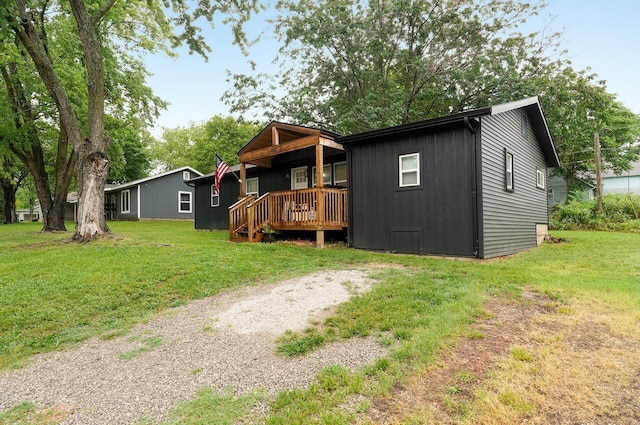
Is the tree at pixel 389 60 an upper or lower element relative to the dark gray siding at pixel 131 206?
upper

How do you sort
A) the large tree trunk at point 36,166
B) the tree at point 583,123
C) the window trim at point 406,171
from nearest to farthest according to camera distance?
the window trim at point 406,171 < the large tree trunk at point 36,166 < the tree at point 583,123

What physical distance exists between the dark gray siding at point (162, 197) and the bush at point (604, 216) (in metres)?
23.4

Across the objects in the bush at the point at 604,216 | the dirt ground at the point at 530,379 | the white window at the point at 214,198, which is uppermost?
the white window at the point at 214,198

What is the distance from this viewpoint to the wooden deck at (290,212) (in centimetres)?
965

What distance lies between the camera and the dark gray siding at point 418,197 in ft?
25.3

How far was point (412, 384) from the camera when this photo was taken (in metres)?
2.35

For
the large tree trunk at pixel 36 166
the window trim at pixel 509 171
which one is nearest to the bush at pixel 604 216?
the window trim at pixel 509 171

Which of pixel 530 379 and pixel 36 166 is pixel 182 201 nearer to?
A: pixel 36 166

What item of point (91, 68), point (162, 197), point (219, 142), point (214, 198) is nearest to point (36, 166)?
point (214, 198)

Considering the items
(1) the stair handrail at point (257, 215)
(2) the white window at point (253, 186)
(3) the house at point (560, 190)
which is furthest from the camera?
(3) the house at point (560, 190)

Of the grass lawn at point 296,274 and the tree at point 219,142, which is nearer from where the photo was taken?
the grass lawn at point 296,274

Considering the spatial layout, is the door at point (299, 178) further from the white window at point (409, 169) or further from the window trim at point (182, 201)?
the window trim at point (182, 201)

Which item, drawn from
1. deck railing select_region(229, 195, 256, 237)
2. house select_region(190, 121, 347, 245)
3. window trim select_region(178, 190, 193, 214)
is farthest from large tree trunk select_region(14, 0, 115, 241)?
window trim select_region(178, 190, 193, 214)

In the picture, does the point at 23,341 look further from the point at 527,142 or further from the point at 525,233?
the point at 527,142
